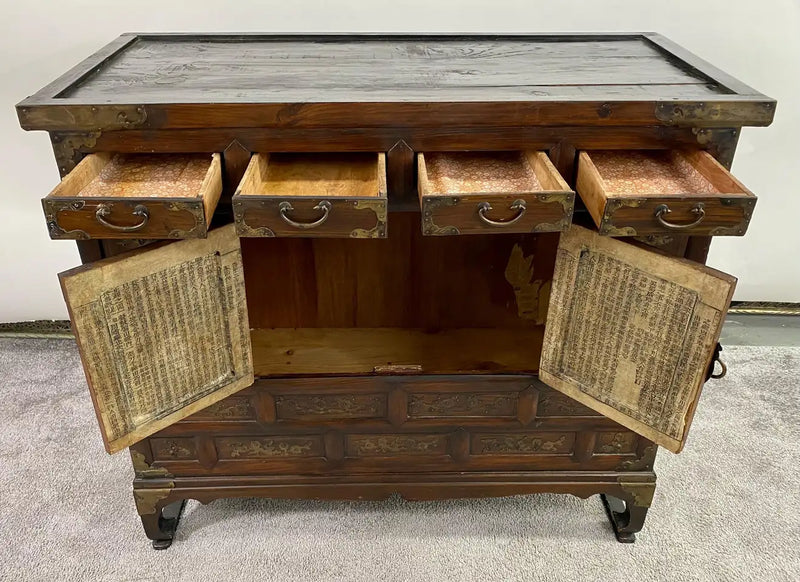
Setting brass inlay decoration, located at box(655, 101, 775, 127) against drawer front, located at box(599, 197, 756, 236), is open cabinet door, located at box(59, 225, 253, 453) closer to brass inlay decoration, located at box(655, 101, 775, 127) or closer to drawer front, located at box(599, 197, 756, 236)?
drawer front, located at box(599, 197, 756, 236)

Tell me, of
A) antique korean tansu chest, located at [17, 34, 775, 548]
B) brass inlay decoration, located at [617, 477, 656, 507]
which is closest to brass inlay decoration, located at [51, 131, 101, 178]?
antique korean tansu chest, located at [17, 34, 775, 548]

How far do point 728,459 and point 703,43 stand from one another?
1.11 m

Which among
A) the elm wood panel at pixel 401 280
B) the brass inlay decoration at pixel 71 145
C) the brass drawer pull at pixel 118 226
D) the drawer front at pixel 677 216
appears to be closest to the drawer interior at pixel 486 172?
the drawer front at pixel 677 216

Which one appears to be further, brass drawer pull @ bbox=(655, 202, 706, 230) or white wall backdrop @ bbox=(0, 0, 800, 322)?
white wall backdrop @ bbox=(0, 0, 800, 322)

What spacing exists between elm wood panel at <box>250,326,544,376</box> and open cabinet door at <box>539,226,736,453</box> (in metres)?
0.16

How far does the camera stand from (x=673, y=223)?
3.43ft

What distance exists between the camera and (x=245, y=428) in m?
1.41

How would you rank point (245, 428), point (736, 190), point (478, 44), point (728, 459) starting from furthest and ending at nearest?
point (728, 459) → point (478, 44) → point (245, 428) → point (736, 190)

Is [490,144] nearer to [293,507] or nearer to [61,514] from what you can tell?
[293,507]

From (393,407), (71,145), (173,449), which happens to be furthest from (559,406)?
(71,145)

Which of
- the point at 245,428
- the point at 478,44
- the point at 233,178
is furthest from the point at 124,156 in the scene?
the point at 478,44

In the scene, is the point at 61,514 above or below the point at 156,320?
Result: below

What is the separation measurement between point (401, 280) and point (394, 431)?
1.23 feet

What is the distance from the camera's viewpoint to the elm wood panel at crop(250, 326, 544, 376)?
4.77 feet
